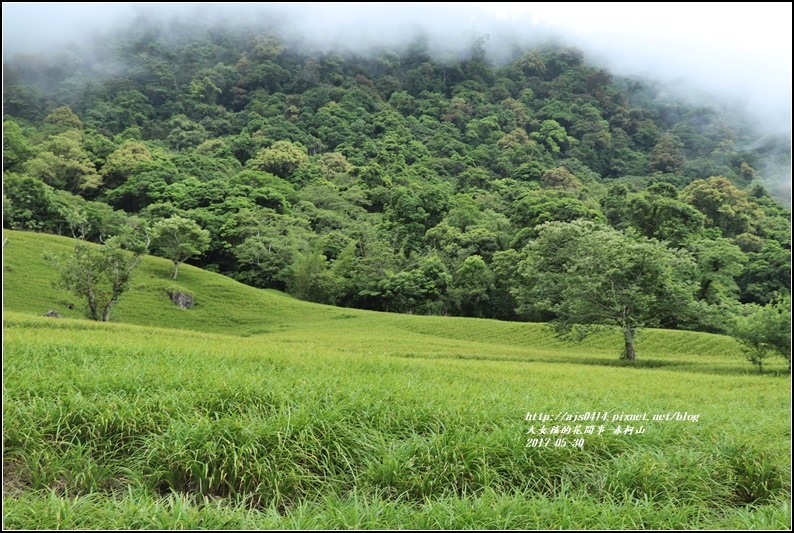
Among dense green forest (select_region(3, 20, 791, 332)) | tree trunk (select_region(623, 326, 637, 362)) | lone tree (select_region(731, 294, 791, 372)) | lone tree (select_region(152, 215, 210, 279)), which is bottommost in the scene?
tree trunk (select_region(623, 326, 637, 362))

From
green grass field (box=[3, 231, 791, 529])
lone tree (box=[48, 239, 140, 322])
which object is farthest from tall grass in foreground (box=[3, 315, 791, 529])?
lone tree (box=[48, 239, 140, 322])

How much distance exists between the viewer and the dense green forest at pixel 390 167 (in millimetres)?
47656

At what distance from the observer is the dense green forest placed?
47.7m

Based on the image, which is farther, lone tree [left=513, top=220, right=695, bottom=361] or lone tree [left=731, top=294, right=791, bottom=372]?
lone tree [left=513, top=220, right=695, bottom=361]

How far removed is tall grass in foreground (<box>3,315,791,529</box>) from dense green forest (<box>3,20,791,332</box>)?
758 inches

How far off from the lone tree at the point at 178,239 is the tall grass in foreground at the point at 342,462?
37.8m

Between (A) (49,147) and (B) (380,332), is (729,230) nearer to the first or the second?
(B) (380,332)

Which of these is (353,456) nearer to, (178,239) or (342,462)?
(342,462)

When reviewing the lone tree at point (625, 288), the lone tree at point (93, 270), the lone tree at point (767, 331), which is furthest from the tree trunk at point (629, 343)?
the lone tree at point (93, 270)

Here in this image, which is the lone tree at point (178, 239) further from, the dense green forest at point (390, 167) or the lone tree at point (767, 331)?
the lone tree at point (767, 331)

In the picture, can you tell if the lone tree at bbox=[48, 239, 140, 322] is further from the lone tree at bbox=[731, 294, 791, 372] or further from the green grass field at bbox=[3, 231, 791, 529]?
the lone tree at bbox=[731, 294, 791, 372]

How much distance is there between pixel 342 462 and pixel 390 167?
83.4m

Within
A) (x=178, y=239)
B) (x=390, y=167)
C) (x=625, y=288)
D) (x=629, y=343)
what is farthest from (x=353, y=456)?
(x=390, y=167)

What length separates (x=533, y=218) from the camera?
5206cm
